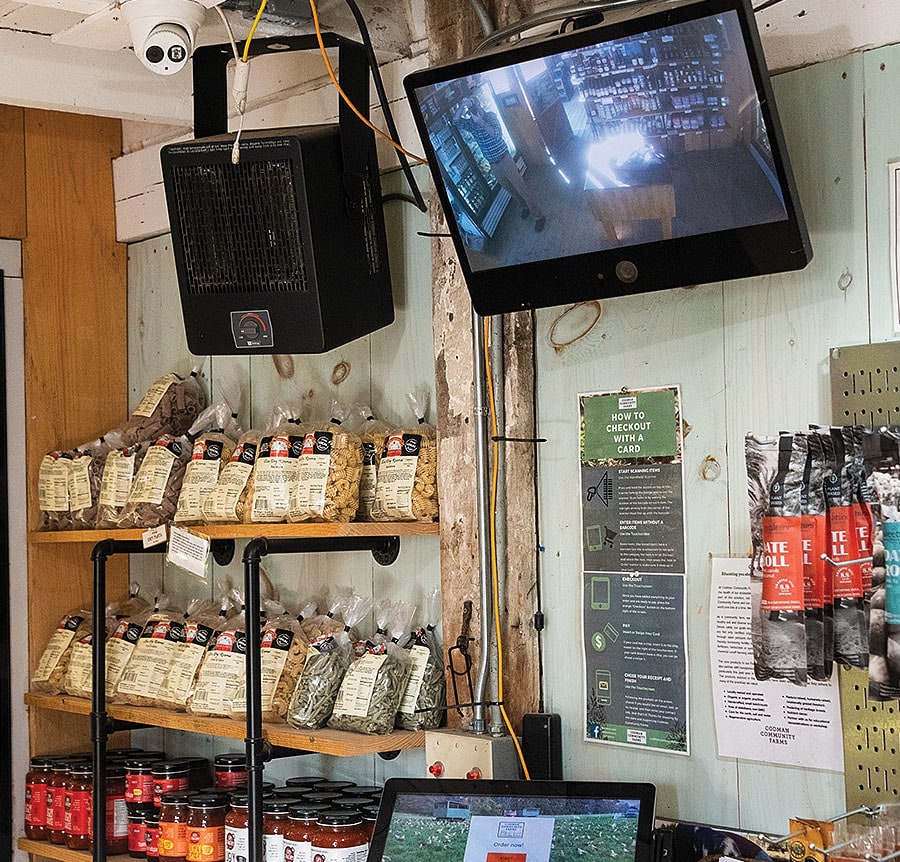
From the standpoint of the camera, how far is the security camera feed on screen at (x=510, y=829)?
1.96 metres

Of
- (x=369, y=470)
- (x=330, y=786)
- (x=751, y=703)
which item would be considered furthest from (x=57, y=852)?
(x=751, y=703)

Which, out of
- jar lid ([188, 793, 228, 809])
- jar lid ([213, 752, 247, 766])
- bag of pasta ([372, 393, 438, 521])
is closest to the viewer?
bag of pasta ([372, 393, 438, 521])

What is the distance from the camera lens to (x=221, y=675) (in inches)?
102

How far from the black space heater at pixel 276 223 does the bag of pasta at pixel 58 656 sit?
1.07 meters

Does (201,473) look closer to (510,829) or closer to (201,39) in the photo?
(201,39)

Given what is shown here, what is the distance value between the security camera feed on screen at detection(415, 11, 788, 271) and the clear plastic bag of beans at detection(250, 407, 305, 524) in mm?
632

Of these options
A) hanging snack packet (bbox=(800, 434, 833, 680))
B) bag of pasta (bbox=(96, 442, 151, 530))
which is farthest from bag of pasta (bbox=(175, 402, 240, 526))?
hanging snack packet (bbox=(800, 434, 833, 680))

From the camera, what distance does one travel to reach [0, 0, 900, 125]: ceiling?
1.86m

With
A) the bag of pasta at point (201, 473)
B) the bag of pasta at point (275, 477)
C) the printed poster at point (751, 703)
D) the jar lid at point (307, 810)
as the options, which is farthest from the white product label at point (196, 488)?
the printed poster at point (751, 703)

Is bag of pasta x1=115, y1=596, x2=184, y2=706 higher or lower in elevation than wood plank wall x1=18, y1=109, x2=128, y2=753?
lower

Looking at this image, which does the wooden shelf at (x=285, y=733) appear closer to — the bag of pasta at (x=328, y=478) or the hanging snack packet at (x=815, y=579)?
the bag of pasta at (x=328, y=478)

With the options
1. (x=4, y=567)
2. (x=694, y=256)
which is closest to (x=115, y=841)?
(x=4, y=567)

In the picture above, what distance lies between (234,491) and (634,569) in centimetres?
87

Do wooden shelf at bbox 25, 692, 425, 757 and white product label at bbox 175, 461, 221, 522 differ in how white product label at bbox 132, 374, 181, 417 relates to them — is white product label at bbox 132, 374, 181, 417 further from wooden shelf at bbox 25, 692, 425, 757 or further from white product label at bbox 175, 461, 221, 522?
wooden shelf at bbox 25, 692, 425, 757
